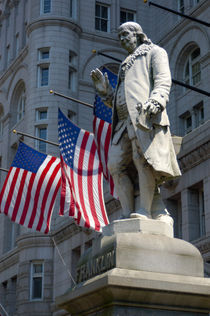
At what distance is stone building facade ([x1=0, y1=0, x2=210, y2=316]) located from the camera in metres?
38.5

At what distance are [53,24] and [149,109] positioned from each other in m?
36.8

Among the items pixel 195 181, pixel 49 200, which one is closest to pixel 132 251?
pixel 49 200

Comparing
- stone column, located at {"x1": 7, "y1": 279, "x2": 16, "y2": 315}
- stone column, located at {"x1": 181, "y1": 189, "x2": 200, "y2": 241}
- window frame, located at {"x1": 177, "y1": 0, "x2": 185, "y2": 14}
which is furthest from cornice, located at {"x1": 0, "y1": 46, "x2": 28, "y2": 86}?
stone column, located at {"x1": 181, "y1": 189, "x2": 200, "y2": 241}

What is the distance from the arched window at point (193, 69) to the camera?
38.9 meters

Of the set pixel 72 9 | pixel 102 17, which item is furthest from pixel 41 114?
pixel 102 17

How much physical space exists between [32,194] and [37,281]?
16.5 metres

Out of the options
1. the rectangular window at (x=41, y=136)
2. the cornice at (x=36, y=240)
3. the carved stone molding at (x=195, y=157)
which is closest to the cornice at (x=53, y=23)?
the rectangular window at (x=41, y=136)

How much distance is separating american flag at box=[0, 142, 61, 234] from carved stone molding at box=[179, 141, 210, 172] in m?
5.30

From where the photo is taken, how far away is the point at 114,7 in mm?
47781

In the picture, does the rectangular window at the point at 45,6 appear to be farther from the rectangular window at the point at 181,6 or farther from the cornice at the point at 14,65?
the rectangular window at the point at 181,6

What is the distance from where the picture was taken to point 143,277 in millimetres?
7723

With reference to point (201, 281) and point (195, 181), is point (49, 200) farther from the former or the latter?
point (201, 281)

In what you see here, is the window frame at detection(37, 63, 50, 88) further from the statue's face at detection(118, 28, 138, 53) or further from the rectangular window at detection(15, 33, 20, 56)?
the statue's face at detection(118, 28, 138, 53)

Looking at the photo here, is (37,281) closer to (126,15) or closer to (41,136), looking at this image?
(41,136)
